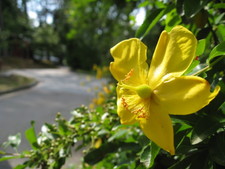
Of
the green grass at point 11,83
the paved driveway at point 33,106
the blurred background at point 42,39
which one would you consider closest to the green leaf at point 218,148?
the paved driveway at point 33,106

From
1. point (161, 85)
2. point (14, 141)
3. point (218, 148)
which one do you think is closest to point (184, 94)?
point (161, 85)

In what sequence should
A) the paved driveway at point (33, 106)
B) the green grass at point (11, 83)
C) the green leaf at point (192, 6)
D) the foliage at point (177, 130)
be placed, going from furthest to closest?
1. the green grass at point (11, 83)
2. the paved driveway at point (33, 106)
3. the green leaf at point (192, 6)
4. the foliage at point (177, 130)

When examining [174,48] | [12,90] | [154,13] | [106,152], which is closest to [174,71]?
[174,48]

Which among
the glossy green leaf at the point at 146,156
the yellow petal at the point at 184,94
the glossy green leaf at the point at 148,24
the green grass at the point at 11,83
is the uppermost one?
the glossy green leaf at the point at 148,24

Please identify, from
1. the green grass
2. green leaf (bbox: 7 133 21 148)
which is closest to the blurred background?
the green grass

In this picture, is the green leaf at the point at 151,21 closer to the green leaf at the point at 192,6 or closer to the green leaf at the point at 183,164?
the green leaf at the point at 192,6

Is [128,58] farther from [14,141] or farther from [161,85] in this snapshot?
[14,141]
